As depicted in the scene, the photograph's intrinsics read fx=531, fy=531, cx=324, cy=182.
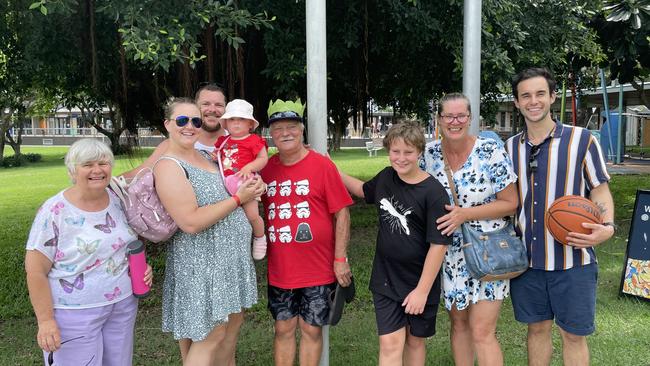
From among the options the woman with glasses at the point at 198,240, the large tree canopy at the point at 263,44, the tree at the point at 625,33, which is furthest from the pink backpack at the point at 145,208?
the tree at the point at 625,33

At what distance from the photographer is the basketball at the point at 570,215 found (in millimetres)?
2787

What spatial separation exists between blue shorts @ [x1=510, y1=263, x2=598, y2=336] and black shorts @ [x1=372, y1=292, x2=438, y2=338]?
54 centimetres

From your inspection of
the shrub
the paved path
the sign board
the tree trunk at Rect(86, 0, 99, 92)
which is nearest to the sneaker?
the tree trunk at Rect(86, 0, 99, 92)

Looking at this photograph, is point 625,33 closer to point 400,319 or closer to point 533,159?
point 533,159

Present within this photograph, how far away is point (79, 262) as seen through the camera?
8.30 ft

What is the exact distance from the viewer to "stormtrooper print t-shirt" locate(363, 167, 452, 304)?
2863 mm

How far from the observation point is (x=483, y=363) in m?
3.06

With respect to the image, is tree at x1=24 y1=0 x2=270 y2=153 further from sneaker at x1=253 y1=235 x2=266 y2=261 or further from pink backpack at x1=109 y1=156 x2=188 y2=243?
sneaker at x1=253 y1=235 x2=266 y2=261

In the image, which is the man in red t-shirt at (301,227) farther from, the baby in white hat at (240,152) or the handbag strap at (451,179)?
the handbag strap at (451,179)

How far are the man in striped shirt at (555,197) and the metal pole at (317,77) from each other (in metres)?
1.15

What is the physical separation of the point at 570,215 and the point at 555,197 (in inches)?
6.2

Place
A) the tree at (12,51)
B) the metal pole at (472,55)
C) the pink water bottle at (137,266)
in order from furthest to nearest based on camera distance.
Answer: the tree at (12,51) < the metal pole at (472,55) < the pink water bottle at (137,266)

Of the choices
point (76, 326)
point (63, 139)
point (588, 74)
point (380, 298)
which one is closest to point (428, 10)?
point (380, 298)

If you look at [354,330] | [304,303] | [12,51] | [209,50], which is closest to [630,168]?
[354,330]
